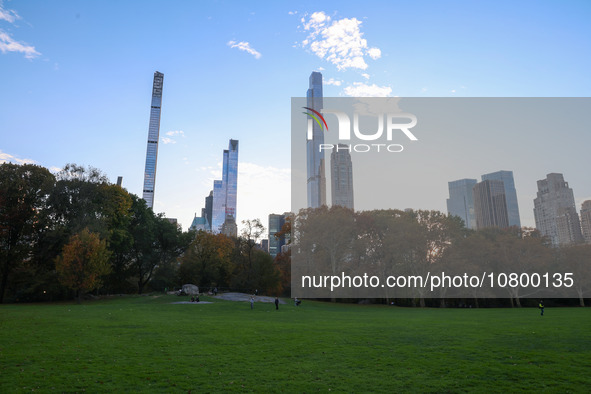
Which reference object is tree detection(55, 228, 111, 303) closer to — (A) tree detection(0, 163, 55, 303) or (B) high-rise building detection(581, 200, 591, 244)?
(A) tree detection(0, 163, 55, 303)

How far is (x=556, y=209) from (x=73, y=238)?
141 meters

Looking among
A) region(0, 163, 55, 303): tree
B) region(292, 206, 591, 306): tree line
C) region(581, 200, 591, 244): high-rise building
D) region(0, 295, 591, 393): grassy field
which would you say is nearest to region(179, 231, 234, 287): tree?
region(292, 206, 591, 306): tree line

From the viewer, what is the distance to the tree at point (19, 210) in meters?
46.9

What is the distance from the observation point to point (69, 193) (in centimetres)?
5281

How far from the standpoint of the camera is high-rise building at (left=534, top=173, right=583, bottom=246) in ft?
342

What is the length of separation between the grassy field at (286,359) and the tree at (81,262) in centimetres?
2330

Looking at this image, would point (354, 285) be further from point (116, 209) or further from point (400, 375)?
point (400, 375)

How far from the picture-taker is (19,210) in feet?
157

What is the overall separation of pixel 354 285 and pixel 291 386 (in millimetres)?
52211

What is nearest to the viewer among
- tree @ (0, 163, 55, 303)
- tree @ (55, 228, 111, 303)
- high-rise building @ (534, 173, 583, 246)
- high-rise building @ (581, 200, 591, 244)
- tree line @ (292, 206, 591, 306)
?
tree @ (55, 228, 111, 303)

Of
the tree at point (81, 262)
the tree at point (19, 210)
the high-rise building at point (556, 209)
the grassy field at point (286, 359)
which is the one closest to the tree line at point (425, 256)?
the tree at point (81, 262)

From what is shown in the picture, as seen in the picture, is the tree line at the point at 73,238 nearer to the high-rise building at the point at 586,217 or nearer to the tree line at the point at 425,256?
the tree line at the point at 425,256

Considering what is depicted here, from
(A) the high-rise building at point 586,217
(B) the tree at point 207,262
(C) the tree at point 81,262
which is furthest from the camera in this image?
(A) the high-rise building at point 586,217

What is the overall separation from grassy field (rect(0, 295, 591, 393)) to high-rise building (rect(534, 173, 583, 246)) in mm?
100734
